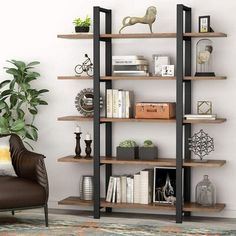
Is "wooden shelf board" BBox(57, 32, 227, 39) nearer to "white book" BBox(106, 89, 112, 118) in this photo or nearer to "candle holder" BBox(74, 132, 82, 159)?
"white book" BBox(106, 89, 112, 118)

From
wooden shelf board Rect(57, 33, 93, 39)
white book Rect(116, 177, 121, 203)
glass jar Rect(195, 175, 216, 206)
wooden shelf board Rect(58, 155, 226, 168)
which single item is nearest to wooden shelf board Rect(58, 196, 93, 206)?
white book Rect(116, 177, 121, 203)

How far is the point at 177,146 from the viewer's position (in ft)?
20.8

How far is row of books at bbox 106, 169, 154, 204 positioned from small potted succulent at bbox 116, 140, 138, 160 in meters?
0.18

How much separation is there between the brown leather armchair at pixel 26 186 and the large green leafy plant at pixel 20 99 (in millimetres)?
492

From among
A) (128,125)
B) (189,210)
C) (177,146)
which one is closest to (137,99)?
(128,125)

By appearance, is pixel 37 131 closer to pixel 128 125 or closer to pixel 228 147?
pixel 128 125

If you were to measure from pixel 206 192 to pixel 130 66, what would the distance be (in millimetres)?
1322

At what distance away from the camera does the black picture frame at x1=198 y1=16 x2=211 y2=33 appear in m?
6.37

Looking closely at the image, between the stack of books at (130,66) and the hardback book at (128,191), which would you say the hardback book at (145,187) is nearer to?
the hardback book at (128,191)

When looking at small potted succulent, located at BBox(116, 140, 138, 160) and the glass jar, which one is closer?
the glass jar

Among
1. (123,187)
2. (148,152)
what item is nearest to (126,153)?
(148,152)

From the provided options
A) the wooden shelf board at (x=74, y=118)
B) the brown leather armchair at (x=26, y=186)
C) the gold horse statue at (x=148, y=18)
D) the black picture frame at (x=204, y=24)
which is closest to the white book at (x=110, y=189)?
the wooden shelf board at (x=74, y=118)

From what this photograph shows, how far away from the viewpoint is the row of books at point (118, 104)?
6.62 meters

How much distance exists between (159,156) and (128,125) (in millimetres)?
419
